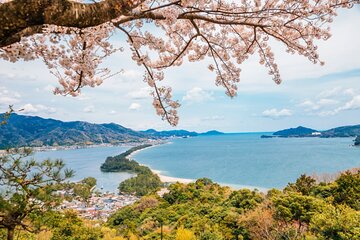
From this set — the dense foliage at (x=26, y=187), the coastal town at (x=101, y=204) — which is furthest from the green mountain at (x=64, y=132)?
the dense foliage at (x=26, y=187)

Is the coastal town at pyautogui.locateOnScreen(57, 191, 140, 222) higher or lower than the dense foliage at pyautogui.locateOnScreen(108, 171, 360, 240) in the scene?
lower

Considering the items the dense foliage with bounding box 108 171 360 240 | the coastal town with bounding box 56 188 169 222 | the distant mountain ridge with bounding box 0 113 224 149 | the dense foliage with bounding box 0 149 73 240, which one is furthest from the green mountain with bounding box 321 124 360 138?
the dense foliage with bounding box 0 149 73 240

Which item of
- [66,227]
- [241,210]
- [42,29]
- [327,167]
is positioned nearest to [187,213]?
[241,210]

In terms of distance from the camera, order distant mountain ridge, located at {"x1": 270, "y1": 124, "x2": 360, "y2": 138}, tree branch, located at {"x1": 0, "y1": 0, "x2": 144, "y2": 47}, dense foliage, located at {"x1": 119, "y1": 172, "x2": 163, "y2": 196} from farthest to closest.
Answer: distant mountain ridge, located at {"x1": 270, "y1": 124, "x2": 360, "y2": 138}
dense foliage, located at {"x1": 119, "y1": 172, "x2": 163, "y2": 196}
tree branch, located at {"x1": 0, "y1": 0, "x2": 144, "y2": 47}

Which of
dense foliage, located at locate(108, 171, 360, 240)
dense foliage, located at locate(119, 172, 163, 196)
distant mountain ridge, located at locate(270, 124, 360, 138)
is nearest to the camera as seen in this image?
dense foliage, located at locate(108, 171, 360, 240)

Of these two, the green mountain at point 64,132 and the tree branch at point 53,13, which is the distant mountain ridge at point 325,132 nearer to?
the green mountain at point 64,132

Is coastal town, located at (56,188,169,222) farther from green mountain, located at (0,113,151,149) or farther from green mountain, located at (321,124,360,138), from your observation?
green mountain, located at (321,124,360,138)

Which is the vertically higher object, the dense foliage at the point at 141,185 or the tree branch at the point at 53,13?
the tree branch at the point at 53,13
